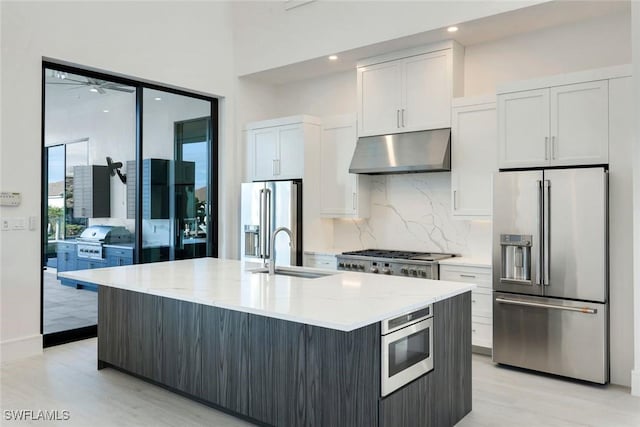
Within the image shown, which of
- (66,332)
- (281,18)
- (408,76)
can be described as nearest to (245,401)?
(66,332)

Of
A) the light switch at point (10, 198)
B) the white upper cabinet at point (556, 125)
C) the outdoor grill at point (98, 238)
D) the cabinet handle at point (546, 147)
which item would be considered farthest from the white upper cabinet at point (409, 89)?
the light switch at point (10, 198)

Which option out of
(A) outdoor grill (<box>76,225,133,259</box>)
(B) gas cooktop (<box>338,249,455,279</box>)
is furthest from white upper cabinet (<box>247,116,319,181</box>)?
(A) outdoor grill (<box>76,225,133,259</box>)

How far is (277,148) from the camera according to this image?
5824 mm

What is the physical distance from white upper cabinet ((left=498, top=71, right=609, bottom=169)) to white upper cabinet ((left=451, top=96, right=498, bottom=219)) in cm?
30

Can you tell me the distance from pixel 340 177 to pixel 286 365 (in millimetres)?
3179

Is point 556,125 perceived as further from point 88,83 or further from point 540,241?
point 88,83

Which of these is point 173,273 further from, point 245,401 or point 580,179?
point 580,179

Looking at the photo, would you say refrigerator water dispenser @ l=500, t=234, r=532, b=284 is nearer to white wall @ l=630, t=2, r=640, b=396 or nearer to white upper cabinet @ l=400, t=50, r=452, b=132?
white wall @ l=630, t=2, r=640, b=396

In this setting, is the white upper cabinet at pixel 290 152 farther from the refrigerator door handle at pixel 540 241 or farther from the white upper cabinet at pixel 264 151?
the refrigerator door handle at pixel 540 241

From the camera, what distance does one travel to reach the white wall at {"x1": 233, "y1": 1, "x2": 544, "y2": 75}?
442 centimetres

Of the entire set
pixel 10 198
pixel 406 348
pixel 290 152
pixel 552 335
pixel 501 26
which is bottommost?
pixel 552 335

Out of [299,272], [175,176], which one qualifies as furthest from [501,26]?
[175,176]

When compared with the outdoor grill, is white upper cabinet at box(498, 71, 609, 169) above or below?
above

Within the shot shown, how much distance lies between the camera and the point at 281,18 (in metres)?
5.77
